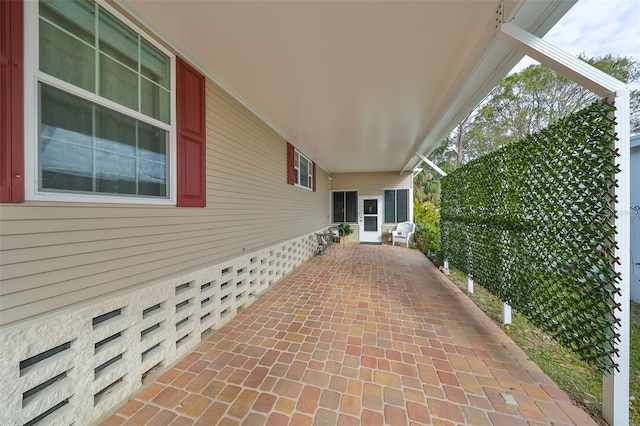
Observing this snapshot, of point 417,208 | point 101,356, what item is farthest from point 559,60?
point 417,208

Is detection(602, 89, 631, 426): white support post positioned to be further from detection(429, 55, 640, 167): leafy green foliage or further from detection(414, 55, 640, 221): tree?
detection(429, 55, 640, 167): leafy green foliage

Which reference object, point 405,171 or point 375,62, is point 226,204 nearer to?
point 375,62

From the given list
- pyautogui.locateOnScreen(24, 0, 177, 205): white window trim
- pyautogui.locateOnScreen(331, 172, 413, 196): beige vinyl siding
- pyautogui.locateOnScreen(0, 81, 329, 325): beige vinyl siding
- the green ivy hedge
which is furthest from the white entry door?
pyautogui.locateOnScreen(24, 0, 177, 205): white window trim

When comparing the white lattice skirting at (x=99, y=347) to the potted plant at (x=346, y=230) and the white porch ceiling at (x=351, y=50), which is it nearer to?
the white porch ceiling at (x=351, y=50)

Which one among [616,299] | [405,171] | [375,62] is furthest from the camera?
[405,171]

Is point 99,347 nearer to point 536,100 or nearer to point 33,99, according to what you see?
point 33,99

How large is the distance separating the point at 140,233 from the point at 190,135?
1.15 metres

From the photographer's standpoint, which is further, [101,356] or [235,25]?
[235,25]

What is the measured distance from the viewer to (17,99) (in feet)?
4.16

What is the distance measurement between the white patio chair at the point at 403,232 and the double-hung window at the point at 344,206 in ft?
5.75

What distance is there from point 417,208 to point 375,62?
795cm

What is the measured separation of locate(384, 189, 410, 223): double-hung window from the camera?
9336 mm

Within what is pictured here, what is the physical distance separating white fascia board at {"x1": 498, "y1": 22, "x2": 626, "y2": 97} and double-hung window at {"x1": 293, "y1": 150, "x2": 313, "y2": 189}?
443cm

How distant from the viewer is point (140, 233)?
1.94 meters
